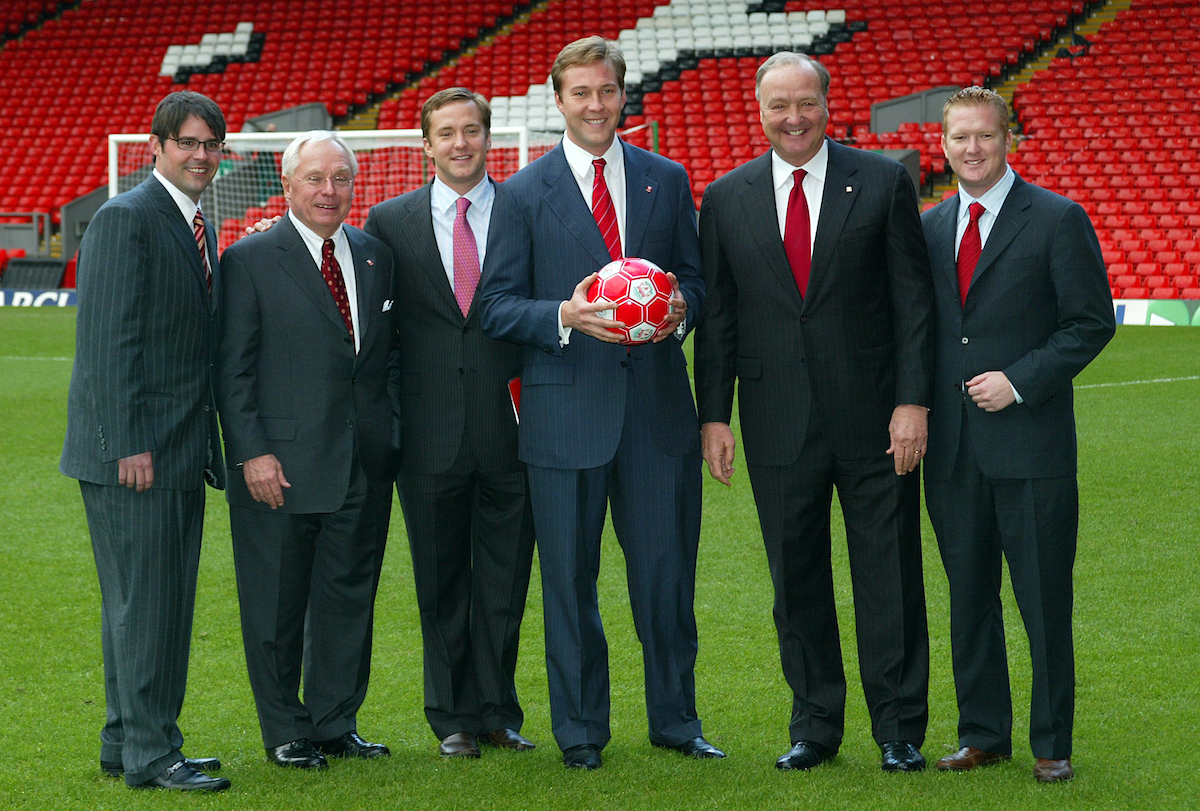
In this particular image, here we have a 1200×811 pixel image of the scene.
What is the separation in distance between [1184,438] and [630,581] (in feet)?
19.7

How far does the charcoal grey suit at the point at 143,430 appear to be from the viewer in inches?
129

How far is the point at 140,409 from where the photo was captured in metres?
3.31

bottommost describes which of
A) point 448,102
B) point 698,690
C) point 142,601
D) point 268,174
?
point 698,690

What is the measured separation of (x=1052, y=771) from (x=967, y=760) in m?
0.23

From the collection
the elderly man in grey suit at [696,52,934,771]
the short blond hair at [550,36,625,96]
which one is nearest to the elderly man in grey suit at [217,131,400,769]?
the short blond hair at [550,36,625,96]

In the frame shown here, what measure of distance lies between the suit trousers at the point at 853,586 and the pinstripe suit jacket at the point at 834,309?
8 cm

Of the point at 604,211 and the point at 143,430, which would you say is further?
the point at 604,211

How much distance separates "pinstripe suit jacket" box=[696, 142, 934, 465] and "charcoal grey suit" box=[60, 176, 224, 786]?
152 centimetres

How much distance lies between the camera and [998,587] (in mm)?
3521

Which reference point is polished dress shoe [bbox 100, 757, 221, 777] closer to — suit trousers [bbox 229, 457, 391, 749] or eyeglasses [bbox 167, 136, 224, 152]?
suit trousers [bbox 229, 457, 391, 749]

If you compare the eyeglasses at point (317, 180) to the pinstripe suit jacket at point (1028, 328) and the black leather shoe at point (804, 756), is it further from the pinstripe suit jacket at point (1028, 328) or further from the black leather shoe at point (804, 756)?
the black leather shoe at point (804, 756)

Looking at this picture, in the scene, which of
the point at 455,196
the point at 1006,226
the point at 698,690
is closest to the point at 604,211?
the point at 455,196

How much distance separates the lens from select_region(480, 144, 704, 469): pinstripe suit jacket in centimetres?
351

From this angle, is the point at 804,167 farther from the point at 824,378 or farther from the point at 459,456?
the point at 459,456
